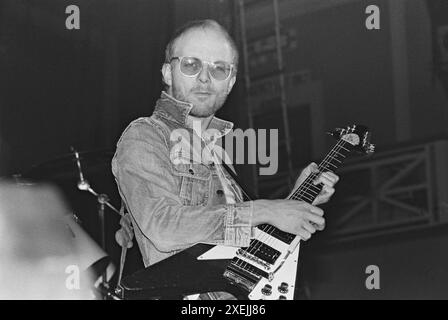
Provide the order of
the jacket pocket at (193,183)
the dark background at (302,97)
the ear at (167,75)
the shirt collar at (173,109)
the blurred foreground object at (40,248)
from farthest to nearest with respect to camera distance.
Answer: the dark background at (302,97) → the blurred foreground object at (40,248) → the ear at (167,75) → the shirt collar at (173,109) → the jacket pocket at (193,183)

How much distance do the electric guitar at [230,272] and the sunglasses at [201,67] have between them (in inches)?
24.6

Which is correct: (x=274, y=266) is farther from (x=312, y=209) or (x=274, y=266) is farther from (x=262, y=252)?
(x=312, y=209)

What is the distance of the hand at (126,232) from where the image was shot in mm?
3311

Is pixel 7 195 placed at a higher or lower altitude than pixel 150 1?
lower

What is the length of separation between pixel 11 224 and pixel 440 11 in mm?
2289

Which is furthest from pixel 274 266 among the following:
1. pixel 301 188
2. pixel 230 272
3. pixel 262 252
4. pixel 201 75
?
pixel 201 75

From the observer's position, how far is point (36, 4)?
3998mm

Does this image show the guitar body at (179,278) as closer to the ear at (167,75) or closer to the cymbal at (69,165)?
the ear at (167,75)

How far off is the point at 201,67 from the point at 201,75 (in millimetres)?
31

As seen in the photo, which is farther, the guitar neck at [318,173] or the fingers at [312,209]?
the guitar neck at [318,173]

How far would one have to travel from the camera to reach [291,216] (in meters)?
2.97

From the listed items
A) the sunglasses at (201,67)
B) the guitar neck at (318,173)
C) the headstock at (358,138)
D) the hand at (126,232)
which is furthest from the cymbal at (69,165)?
the headstock at (358,138)

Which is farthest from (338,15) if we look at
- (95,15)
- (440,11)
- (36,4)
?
(36,4)
